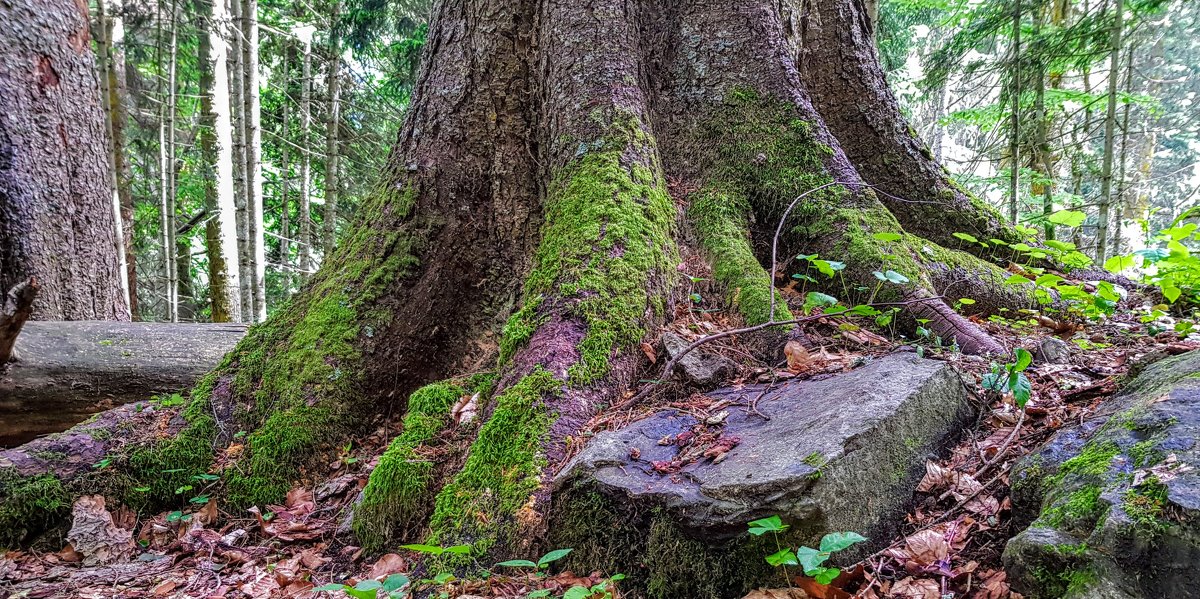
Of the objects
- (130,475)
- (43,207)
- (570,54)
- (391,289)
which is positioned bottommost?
(130,475)

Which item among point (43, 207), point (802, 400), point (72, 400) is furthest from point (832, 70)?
point (43, 207)

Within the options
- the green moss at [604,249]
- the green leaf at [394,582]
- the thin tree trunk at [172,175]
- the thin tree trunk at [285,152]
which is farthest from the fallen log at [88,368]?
the thin tree trunk at [285,152]

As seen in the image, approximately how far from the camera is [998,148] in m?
9.12

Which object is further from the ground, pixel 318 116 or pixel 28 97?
pixel 318 116

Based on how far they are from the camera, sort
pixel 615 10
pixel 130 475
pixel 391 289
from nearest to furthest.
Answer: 1. pixel 130 475
2. pixel 391 289
3. pixel 615 10

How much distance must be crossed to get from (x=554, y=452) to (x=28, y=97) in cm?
534

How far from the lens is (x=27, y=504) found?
290cm

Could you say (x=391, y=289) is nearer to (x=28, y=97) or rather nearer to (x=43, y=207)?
(x=43, y=207)

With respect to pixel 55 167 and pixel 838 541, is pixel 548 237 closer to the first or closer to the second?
pixel 838 541

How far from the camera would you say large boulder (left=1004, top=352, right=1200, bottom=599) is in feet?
4.04

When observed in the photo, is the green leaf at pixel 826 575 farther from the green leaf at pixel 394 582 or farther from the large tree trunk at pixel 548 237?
the large tree trunk at pixel 548 237

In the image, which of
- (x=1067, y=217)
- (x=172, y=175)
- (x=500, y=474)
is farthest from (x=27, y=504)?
(x=172, y=175)

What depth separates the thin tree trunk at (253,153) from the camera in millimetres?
8227

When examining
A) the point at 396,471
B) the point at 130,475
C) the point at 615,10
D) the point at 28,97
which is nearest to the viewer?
the point at 396,471
